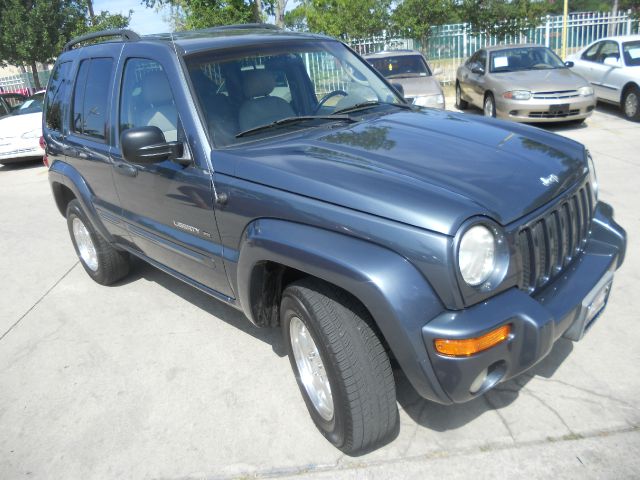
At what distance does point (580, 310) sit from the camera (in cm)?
264

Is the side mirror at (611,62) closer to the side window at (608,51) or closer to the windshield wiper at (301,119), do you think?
the side window at (608,51)

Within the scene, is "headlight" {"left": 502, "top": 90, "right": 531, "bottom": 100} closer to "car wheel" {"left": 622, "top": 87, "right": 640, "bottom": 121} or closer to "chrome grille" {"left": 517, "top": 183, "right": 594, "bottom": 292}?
"car wheel" {"left": 622, "top": 87, "right": 640, "bottom": 121}

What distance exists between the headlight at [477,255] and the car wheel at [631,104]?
32.1 feet

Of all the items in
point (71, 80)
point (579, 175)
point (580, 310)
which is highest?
point (71, 80)

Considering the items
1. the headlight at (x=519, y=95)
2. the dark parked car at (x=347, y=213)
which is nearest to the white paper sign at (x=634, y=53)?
the headlight at (x=519, y=95)

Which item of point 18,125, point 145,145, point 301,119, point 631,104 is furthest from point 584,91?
point 18,125

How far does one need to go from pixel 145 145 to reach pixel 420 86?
311 inches

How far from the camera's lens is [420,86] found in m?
10.2

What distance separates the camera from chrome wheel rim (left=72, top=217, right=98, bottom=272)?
5.30 m

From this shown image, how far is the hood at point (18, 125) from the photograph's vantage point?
12031 mm

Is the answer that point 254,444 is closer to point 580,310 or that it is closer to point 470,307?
point 470,307

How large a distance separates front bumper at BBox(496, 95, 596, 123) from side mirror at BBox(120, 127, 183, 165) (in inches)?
325

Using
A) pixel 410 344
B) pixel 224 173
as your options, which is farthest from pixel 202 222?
pixel 410 344

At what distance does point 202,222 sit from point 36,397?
1.60m
